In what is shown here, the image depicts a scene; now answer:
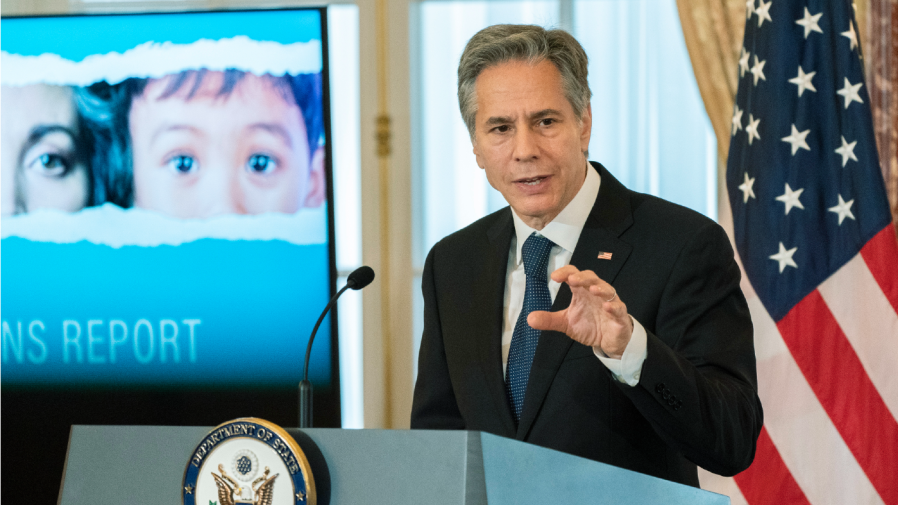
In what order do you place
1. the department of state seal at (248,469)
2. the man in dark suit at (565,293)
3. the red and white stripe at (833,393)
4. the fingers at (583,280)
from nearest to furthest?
the department of state seal at (248,469)
the fingers at (583,280)
the man in dark suit at (565,293)
the red and white stripe at (833,393)

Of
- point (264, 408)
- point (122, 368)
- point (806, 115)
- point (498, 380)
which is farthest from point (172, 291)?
point (806, 115)

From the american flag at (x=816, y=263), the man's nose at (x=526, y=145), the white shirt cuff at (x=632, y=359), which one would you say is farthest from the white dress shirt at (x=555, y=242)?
the american flag at (x=816, y=263)

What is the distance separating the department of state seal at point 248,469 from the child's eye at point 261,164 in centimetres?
245

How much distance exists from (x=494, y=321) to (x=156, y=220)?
2.12m

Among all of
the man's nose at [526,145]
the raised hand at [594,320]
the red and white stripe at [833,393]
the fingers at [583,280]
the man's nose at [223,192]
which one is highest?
the man's nose at [223,192]

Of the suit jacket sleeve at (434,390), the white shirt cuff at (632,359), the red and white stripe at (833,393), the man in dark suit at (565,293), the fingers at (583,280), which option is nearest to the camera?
the fingers at (583,280)

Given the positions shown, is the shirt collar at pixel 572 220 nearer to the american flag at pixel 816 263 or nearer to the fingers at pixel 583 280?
the fingers at pixel 583 280

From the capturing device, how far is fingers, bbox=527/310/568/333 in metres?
1.09

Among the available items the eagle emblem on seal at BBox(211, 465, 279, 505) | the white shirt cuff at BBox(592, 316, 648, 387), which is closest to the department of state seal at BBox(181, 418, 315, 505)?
the eagle emblem on seal at BBox(211, 465, 279, 505)

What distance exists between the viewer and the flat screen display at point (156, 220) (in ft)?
10.5

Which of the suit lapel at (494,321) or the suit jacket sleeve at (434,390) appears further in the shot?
the suit jacket sleeve at (434,390)

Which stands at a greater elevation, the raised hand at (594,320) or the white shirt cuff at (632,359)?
the raised hand at (594,320)

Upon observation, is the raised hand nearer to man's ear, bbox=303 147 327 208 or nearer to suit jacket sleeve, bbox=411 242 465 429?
suit jacket sleeve, bbox=411 242 465 429

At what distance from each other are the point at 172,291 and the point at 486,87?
214 cm
